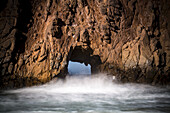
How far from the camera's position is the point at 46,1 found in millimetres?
10852

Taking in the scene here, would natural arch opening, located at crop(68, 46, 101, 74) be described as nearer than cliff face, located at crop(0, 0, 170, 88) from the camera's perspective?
No

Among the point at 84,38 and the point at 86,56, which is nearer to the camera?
the point at 84,38

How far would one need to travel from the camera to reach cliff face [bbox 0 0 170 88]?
955 cm

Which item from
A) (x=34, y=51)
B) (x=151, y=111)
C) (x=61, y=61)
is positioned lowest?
(x=151, y=111)

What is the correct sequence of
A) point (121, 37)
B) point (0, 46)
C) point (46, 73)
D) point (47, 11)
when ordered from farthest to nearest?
point (121, 37) → point (47, 11) → point (46, 73) → point (0, 46)

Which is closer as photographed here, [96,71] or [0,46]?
[0,46]

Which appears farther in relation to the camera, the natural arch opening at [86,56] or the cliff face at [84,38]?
the natural arch opening at [86,56]

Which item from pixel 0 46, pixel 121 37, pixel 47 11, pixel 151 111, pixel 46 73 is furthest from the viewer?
pixel 121 37

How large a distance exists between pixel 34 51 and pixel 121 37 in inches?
263

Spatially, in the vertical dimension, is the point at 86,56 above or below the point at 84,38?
below

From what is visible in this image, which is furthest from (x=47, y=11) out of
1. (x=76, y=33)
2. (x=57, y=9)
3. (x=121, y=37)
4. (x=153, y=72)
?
(x=153, y=72)

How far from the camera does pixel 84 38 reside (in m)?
10.6

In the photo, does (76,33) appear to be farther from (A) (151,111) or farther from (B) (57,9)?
(A) (151,111)

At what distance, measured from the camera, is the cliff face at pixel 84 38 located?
9555 mm
